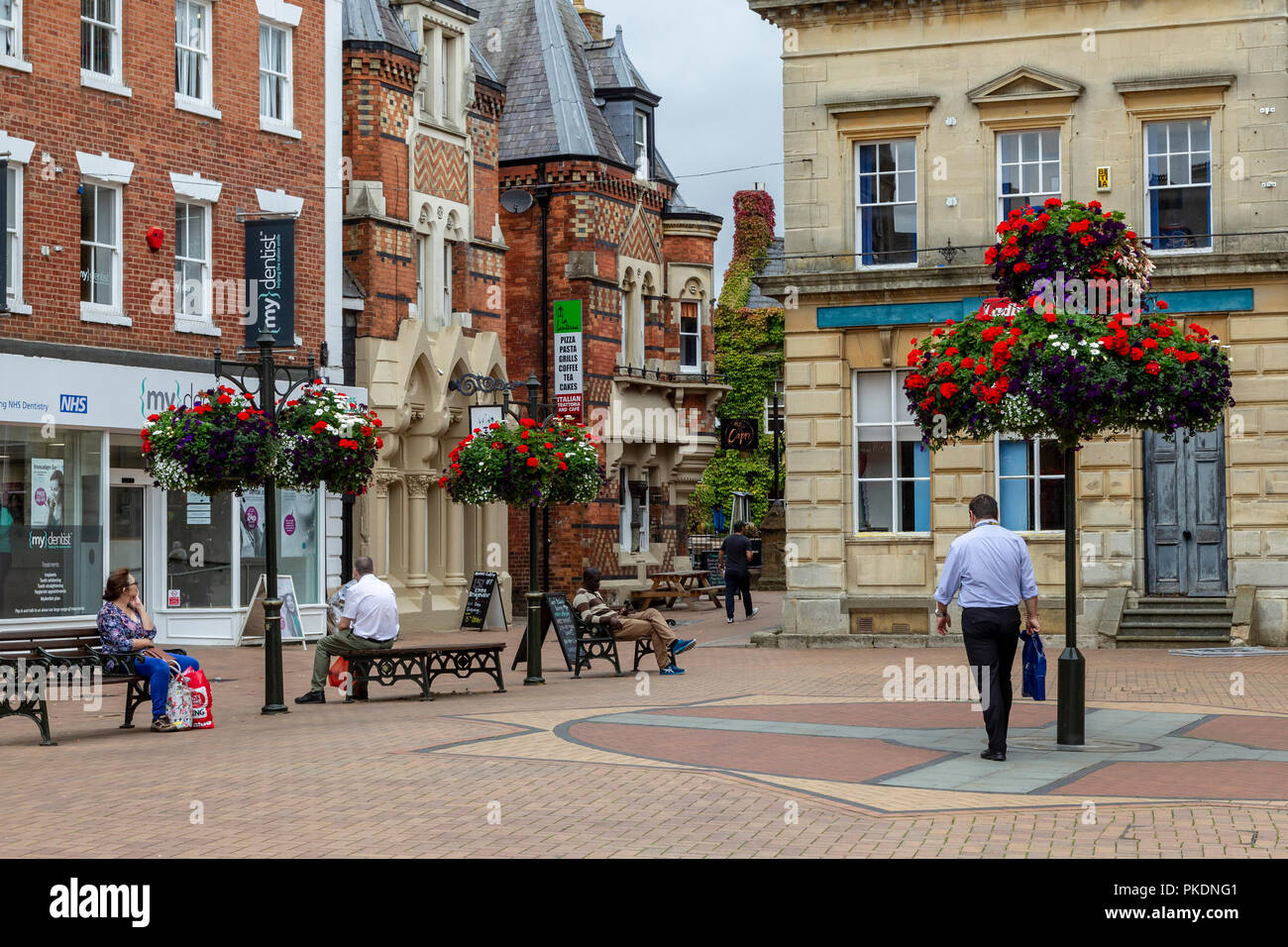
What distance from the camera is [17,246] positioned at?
21672 millimetres

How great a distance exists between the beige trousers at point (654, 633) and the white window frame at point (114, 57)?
10.5m

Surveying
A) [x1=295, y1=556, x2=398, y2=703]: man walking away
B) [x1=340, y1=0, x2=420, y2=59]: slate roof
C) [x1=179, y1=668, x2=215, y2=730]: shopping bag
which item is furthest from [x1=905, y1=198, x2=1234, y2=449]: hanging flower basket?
[x1=340, y1=0, x2=420, y2=59]: slate roof

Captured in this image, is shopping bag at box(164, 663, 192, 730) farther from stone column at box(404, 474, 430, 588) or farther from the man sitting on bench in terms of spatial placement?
stone column at box(404, 474, 430, 588)

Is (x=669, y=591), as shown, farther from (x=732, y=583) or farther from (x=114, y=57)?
(x=114, y=57)

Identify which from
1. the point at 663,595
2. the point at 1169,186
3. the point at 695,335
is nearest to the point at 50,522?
the point at 663,595

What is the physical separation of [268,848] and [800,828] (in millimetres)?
2836

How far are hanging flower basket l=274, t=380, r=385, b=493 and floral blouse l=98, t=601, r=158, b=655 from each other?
2.20 m

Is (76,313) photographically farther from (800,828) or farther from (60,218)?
(800,828)

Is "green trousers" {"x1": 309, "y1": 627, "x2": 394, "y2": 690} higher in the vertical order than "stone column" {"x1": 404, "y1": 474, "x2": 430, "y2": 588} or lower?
lower

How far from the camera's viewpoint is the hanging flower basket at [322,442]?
53.1ft

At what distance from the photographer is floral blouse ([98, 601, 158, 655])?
14633 mm

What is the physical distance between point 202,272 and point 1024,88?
12537mm

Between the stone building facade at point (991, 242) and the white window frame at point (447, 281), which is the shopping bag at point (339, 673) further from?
the white window frame at point (447, 281)

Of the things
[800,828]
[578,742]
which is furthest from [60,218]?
[800,828]
